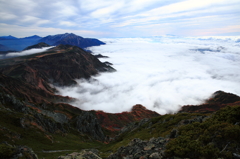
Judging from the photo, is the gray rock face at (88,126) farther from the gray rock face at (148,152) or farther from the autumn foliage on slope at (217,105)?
the autumn foliage on slope at (217,105)

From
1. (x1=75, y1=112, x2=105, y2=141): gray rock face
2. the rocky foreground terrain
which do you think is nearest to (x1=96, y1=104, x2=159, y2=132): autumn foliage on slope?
(x1=75, y1=112, x2=105, y2=141): gray rock face

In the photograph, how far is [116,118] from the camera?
501 ft

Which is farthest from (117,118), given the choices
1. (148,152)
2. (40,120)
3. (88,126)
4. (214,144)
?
(214,144)

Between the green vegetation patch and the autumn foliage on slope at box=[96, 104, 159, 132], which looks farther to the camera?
the autumn foliage on slope at box=[96, 104, 159, 132]

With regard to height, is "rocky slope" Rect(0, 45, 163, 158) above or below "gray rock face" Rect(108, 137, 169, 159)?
below

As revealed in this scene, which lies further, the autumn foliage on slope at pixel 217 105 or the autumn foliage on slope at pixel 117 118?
the autumn foliage on slope at pixel 217 105

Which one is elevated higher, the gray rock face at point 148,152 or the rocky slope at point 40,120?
the gray rock face at point 148,152

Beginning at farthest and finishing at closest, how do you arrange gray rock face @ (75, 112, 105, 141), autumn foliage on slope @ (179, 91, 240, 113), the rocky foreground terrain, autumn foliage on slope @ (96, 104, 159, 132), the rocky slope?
1. autumn foliage on slope @ (179, 91, 240, 113)
2. autumn foliage on slope @ (96, 104, 159, 132)
3. gray rock face @ (75, 112, 105, 141)
4. the rocky slope
5. the rocky foreground terrain

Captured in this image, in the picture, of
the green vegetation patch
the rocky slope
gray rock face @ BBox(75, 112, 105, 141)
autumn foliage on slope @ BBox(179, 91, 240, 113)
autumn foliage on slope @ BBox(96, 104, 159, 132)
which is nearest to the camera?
the green vegetation patch

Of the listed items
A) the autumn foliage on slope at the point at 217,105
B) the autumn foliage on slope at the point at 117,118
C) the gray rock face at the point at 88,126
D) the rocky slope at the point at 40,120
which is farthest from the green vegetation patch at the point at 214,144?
the autumn foliage on slope at the point at 217,105

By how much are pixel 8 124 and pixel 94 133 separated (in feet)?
179

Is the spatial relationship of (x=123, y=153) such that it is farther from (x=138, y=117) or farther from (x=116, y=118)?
(x=138, y=117)

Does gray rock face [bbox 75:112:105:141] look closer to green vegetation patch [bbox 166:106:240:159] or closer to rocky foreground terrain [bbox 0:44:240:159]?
rocky foreground terrain [bbox 0:44:240:159]

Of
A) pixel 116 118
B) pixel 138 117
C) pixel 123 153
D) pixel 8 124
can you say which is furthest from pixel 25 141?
pixel 138 117
